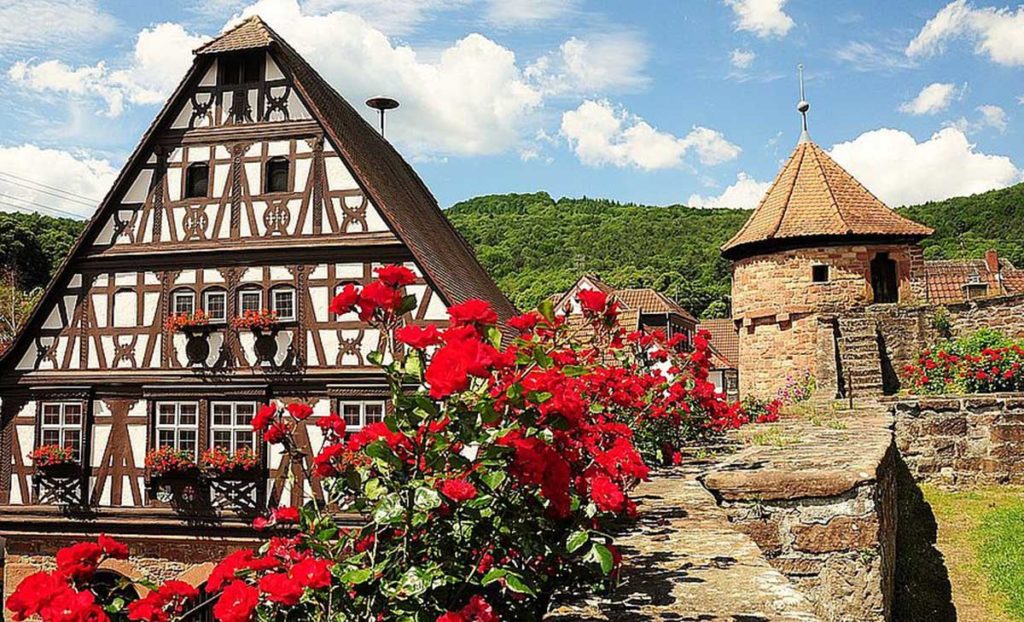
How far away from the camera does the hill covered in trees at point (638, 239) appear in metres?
55.2

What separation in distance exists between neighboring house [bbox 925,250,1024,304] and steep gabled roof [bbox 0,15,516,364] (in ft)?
38.0

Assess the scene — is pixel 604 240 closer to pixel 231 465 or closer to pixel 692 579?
pixel 231 465

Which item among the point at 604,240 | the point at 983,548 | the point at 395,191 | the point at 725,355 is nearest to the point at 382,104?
the point at 395,191

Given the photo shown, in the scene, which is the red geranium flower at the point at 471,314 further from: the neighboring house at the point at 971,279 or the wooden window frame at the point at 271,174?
the neighboring house at the point at 971,279

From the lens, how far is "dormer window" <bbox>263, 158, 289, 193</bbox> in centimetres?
1320

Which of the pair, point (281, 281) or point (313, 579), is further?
point (281, 281)

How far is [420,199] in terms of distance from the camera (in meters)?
17.3

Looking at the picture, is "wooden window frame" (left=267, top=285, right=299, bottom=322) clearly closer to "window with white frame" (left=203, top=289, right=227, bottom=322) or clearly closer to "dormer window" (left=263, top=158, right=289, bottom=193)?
"window with white frame" (left=203, top=289, right=227, bottom=322)

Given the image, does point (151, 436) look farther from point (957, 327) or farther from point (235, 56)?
point (957, 327)

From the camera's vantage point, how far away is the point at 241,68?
44.3ft

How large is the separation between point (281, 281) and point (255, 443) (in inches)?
101

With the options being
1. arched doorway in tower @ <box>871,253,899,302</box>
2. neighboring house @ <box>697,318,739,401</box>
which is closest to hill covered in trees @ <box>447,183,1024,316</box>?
neighboring house @ <box>697,318,739,401</box>

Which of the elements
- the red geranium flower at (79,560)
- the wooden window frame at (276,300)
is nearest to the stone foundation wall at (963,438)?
the wooden window frame at (276,300)

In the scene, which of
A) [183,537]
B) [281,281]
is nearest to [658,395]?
[281,281]
